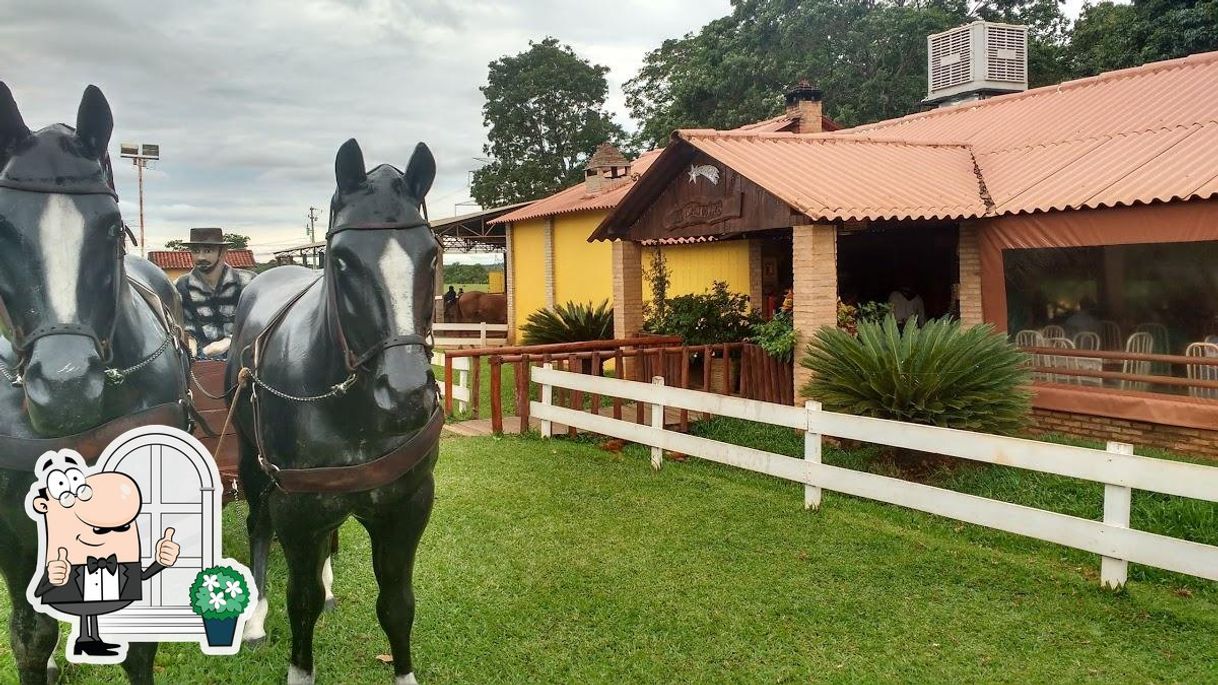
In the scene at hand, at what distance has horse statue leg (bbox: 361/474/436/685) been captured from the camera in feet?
11.6

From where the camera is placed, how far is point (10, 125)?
2680 millimetres

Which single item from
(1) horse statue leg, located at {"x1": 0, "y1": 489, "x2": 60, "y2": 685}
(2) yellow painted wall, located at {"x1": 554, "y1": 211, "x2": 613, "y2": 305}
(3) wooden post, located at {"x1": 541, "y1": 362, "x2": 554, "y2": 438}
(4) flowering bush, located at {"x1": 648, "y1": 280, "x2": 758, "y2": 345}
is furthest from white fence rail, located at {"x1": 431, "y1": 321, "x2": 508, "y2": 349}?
(1) horse statue leg, located at {"x1": 0, "y1": 489, "x2": 60, "y2": 685}

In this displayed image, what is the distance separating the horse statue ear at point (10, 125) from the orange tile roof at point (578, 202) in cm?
1690

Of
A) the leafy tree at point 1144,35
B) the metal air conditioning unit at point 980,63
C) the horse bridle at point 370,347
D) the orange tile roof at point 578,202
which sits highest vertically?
the leafy tree at point 1144,35

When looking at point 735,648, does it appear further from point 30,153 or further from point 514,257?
point 514,257

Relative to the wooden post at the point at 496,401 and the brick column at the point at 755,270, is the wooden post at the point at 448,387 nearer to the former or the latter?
the wooden post at the point at 496,401

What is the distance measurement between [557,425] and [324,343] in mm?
7777

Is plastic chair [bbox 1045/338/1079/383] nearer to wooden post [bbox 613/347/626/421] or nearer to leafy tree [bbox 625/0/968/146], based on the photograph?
wooden post [bbox 613/347/626/421]

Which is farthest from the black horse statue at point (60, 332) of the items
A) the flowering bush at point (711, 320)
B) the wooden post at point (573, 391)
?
the flowering bush at point (711, 320)

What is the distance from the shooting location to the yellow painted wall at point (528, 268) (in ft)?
77.3

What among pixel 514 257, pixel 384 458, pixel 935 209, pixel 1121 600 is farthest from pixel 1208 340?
pixel 514 257

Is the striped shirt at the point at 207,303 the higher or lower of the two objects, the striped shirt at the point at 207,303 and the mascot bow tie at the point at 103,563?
the higher

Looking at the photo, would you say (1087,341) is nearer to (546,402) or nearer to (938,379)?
(938,379)

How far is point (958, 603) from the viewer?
527 cm
